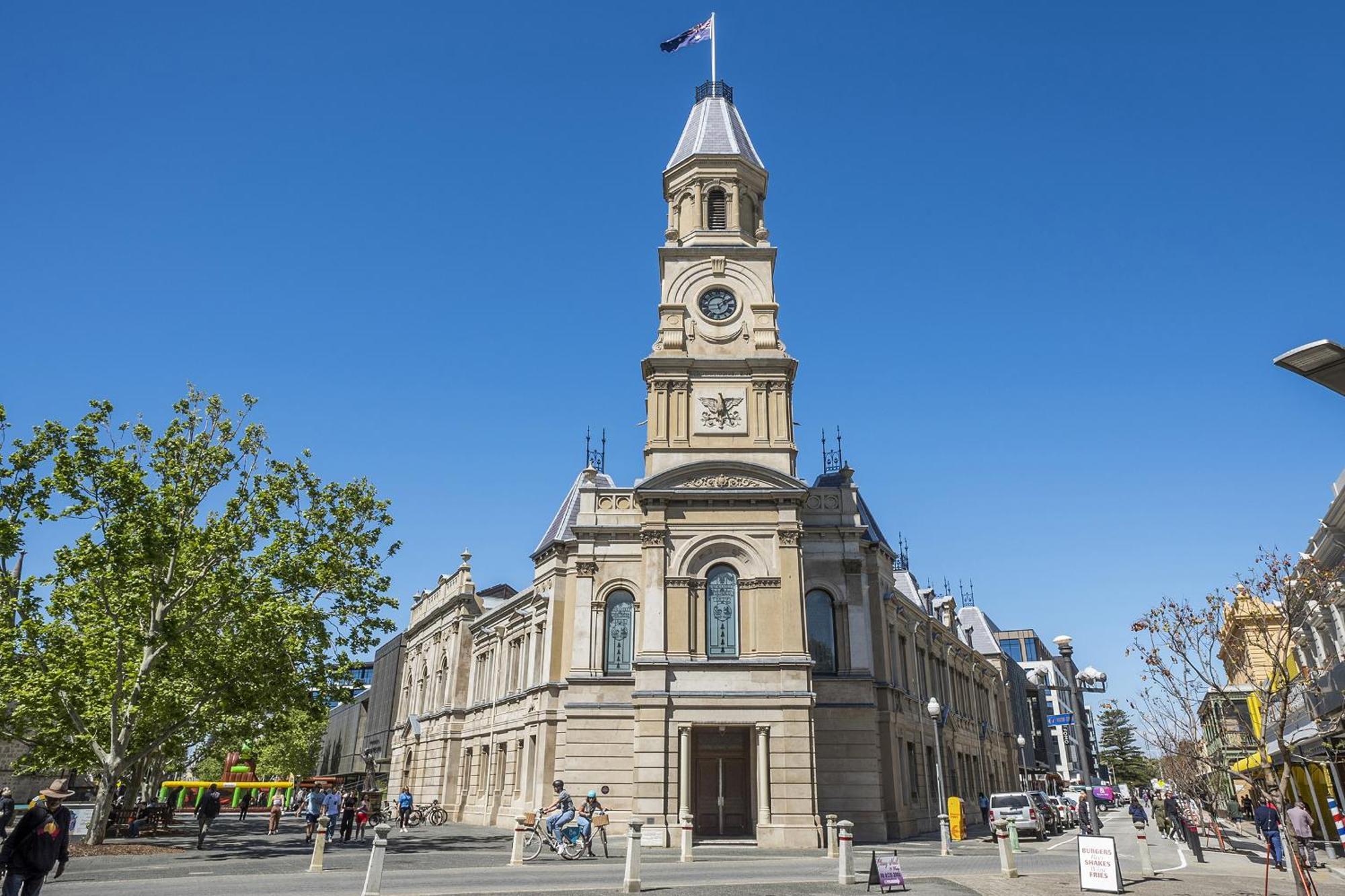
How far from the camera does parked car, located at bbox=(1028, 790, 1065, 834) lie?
3662 centimetres

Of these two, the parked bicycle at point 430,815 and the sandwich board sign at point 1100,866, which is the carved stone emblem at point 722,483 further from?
the parked bicycle at point 430,815

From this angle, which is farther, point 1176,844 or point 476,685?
point 476,685

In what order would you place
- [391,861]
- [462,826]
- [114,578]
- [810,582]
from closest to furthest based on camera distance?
[391,861] < [114,578] < [810,582] < [462,826]

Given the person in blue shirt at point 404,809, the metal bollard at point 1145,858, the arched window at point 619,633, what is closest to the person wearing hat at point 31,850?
the metal bollard at point 1145,858

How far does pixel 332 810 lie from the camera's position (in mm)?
35188

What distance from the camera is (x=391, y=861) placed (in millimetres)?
21531

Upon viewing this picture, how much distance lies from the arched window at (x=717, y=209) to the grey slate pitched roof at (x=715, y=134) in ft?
5.74

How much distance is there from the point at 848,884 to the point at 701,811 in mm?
14777

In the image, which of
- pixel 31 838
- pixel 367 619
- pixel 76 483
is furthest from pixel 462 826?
pixel 31 838

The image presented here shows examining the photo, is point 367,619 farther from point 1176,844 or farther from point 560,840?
point 1176,844

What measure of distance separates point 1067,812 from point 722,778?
23.9 meters

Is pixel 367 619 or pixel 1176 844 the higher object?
pixel 367 619

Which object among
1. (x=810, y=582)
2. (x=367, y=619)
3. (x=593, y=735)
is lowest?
(x=593, y=735)

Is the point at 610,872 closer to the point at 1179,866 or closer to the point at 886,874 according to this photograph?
the point at 886,874
